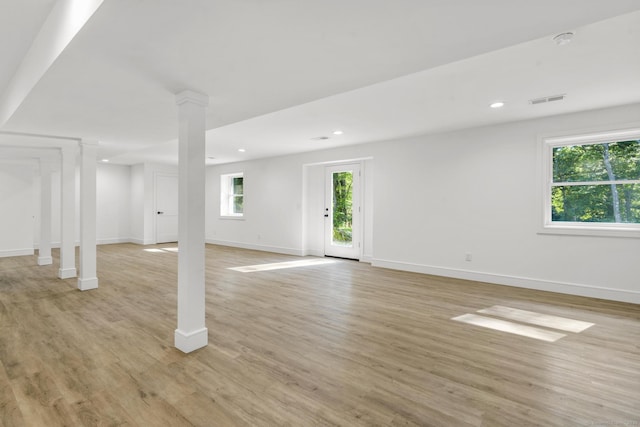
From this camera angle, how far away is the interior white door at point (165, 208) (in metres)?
9.36

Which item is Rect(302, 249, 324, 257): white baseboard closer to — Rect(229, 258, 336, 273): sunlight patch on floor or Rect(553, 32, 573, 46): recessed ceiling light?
Rect(229, 258, 336, 273): sunlight patch on floor

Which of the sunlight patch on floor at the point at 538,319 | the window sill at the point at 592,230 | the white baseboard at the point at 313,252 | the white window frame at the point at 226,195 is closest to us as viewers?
the sunlight patch on floor at the point at 538,319

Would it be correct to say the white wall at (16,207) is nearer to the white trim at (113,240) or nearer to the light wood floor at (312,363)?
the white trim at (113,240)

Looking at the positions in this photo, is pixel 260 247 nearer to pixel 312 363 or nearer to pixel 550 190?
pixel 312 363

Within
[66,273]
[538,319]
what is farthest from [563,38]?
[66,273]

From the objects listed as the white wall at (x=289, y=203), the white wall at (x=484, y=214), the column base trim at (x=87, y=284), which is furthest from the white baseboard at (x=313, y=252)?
the column base trim at (x=87, y=284)

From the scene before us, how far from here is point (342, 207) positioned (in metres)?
7.05

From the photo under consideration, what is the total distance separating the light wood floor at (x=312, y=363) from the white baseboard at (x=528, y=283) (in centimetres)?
21

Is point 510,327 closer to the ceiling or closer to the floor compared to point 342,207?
closer to the floor

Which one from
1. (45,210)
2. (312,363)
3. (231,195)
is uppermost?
(231,195)

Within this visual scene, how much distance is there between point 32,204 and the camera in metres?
7.43

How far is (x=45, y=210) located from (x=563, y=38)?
8230 mm

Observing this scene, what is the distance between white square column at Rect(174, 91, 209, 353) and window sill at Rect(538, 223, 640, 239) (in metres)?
4.42

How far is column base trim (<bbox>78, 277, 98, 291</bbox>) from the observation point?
4.31 metres
